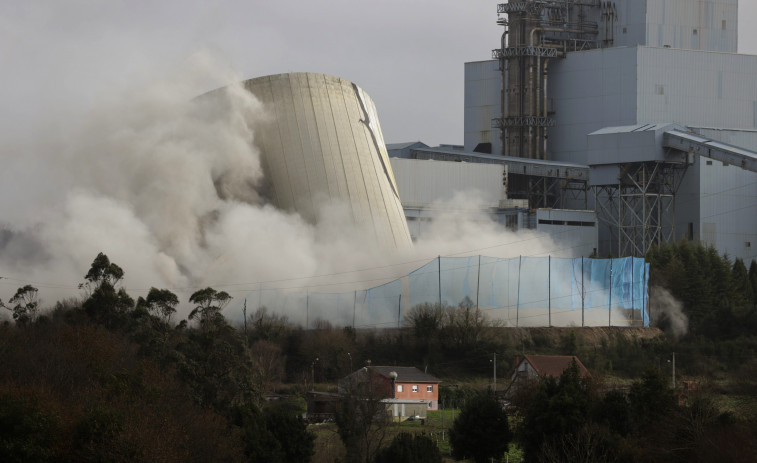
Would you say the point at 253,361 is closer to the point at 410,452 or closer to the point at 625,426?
the point at 410,452

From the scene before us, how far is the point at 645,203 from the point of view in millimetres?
60125

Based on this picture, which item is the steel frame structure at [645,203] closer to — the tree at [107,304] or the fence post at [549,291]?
the fence post at [549,291]

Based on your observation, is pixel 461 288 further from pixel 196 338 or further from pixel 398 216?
pixel 196 338

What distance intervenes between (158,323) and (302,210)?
1348cm

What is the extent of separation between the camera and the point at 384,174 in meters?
54.5

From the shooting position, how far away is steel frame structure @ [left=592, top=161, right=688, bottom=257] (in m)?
60.0

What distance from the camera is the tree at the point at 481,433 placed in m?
31.6

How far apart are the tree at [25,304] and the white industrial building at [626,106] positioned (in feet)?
91.6

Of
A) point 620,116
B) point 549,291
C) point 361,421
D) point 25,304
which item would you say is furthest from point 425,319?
point 620,116

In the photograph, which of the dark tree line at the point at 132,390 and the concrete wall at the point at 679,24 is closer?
the dark tree line at the point at 132,390

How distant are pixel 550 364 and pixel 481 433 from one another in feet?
29.8

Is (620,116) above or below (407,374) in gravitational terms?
above

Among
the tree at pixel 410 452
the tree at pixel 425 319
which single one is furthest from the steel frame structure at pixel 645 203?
the tree at pixel 410 452

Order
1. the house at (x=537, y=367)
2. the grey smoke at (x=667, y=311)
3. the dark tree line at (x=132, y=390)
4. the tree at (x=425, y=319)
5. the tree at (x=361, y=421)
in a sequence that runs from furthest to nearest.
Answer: the grey smoke at (x=667, y=311) → the tree at (x=425, y=319) → the house at (x=537, y=367) → the tree at (x=361, y=421) → the dark tree line at (x=132, y=390)
